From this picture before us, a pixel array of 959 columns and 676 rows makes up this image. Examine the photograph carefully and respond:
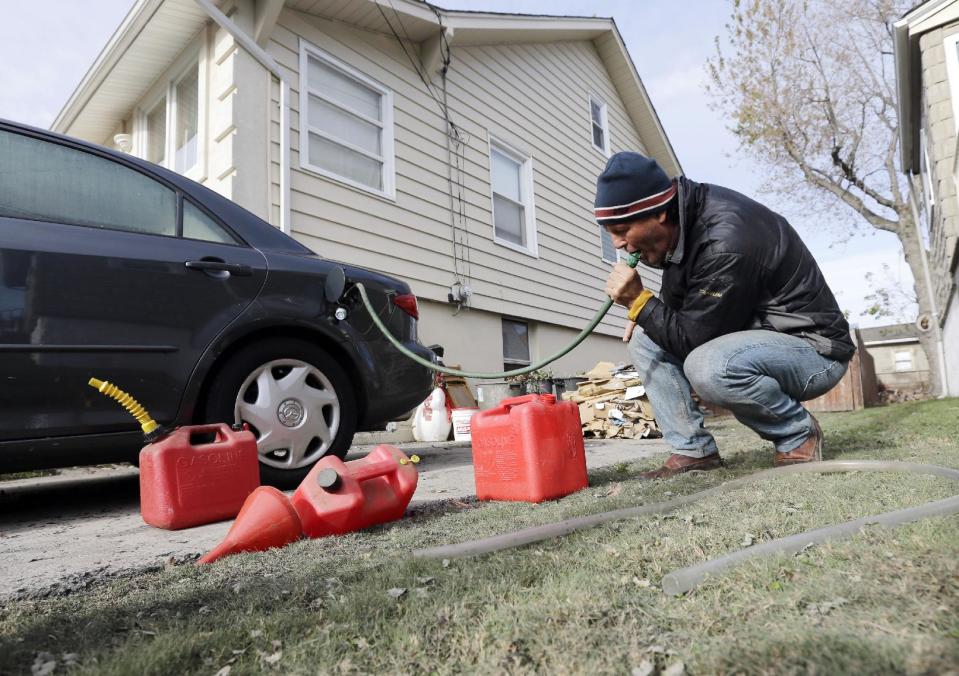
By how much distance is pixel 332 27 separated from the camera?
6.38 meters

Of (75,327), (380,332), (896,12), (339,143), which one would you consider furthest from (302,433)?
(896,12)

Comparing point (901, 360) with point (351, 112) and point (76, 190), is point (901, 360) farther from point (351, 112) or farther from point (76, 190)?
point (76, 190)

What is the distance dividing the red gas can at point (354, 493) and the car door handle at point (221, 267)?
1.20 metres

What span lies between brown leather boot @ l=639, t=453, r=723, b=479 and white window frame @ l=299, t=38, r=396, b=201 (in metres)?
4.27

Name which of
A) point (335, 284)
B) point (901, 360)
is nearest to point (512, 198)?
point (335, 284)

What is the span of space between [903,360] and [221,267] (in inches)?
1156

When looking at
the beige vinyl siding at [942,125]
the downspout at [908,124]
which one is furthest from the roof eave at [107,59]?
the downspout at [908,124]

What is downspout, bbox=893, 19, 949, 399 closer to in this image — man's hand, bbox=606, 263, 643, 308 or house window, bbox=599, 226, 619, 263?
house window, bbox=599, 226, 619, 263

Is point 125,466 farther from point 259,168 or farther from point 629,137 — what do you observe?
point 629,137

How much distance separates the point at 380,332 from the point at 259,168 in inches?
109

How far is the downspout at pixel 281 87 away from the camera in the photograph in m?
5.19

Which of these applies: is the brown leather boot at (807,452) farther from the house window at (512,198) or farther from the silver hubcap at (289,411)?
the house window at (512,198)

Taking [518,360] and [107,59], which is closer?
[107,59]

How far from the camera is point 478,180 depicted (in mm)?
8117
